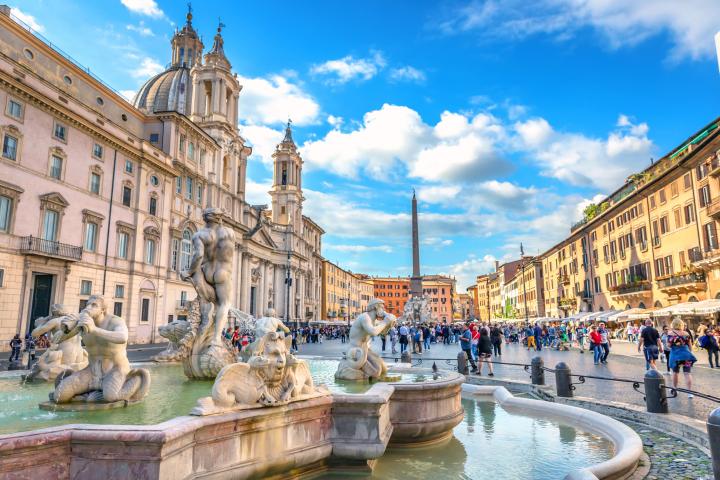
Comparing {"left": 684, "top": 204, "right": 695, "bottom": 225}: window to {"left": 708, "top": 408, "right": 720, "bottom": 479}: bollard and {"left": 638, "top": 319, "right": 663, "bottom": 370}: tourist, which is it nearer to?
{"left": 638, "top": 319, "right": 663, "bottom": 370}: tourist

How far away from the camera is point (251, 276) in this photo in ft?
174

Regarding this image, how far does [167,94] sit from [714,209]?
49.3 meters

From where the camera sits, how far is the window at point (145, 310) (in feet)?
102

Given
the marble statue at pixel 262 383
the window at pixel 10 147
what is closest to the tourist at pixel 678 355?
the marble statue at pixel 262 383

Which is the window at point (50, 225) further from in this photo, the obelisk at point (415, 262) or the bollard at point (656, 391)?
the obelisk at point (415, 262)

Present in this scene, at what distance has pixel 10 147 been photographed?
22.3 metres

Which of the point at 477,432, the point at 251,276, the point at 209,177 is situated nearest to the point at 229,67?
the point at 209,177

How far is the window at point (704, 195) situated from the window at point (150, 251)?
112ft

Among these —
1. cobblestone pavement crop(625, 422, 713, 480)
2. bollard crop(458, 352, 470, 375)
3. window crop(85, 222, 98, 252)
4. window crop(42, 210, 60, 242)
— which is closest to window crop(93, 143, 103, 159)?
window crop(85, 222, 98, 252)

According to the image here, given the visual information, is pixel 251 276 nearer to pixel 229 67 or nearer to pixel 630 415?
pixel 229 67

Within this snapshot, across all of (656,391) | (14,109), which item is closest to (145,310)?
(14,109)

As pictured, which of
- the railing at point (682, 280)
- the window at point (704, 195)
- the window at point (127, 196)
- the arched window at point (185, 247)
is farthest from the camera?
the arched window at point (185, 247)

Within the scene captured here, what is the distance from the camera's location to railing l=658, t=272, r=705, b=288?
87.2 ft

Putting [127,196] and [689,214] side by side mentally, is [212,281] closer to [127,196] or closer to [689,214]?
[127,196]
